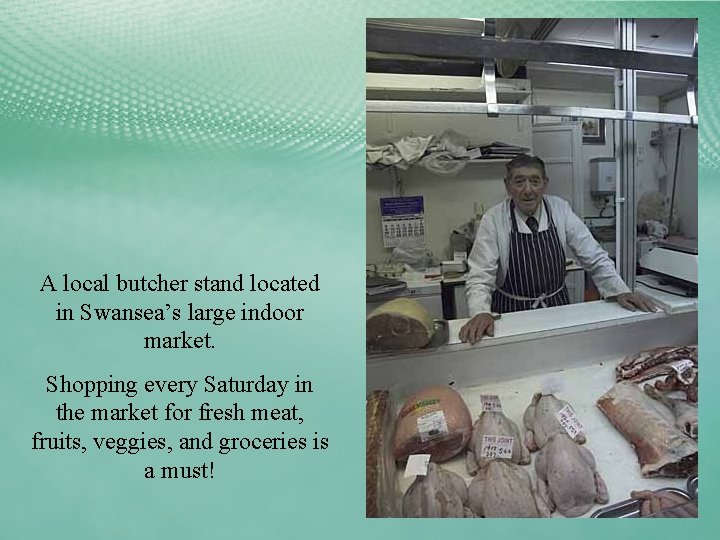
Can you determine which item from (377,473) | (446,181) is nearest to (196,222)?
(446,181)

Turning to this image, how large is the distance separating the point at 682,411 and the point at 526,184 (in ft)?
2.16

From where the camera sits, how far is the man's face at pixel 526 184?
0.99 m

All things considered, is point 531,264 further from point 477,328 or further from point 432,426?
point 432,426

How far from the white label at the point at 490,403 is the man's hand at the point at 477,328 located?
14 centimetres

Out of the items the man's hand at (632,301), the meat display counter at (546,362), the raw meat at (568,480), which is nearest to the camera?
the raw meat at (568,480)

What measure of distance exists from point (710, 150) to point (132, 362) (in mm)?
1408

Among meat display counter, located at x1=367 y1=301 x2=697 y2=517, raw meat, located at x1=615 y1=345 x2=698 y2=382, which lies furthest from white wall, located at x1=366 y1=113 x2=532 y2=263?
raw meat, located at x1=615 y1=345 x2=698 y2=382

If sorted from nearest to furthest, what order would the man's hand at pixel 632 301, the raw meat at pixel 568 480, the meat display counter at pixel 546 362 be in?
the raw meat at pixel 568 480 → the meat display counter at pixel 546 362 → the man's hand at pixel 632 301

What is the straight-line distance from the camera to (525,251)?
3.53 feet

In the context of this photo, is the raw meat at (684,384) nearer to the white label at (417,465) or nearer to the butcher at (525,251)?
the butcher at (525,251)

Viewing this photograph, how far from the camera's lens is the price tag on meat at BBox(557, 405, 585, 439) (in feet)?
3.02

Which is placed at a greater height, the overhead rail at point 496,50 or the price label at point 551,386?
the overhead rail at point 496,50

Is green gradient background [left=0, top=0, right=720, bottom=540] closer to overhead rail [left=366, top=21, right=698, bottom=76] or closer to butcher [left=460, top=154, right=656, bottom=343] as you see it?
overhead rail [left=366, top=21, right=698, bottom=76]

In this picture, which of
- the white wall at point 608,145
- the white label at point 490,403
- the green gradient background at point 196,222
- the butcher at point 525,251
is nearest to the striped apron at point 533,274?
the butcher at point 525,251
